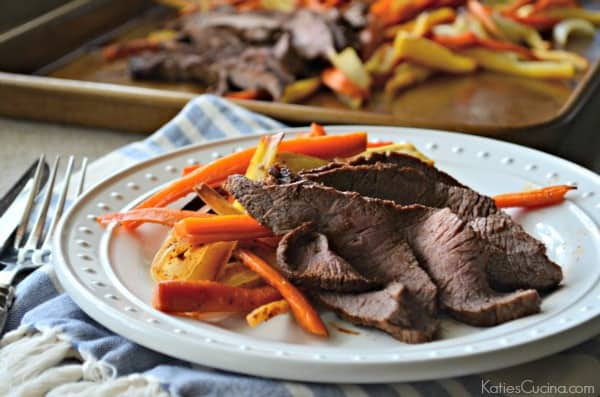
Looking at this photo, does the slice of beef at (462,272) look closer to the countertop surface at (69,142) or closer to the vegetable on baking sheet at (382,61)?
the countertop surface at (69,142)

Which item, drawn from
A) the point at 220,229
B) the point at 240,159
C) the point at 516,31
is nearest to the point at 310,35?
the point at 516,31

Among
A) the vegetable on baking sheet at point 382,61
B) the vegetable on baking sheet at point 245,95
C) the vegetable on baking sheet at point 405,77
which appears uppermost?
the vegetable on baking sheet at point 245,95

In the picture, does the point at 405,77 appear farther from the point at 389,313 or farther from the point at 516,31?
the point at 389,313

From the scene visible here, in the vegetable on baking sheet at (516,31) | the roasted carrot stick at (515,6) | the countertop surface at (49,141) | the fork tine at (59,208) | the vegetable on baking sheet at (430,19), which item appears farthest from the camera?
the roasted carrot stick at (515,6)

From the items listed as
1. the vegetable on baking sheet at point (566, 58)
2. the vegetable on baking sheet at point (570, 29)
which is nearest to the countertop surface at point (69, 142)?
the vegetable on baking sheet at point (566, 58)

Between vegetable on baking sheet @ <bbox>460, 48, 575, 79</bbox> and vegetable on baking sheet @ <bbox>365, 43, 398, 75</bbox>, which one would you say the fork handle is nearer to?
vegetable on baking sheet @ <bbox>365, 43, 398, 75</bbox>

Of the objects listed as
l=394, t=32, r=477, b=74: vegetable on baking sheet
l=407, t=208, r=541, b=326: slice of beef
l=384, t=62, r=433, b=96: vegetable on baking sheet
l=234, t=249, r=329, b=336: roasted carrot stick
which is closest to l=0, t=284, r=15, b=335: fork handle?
l=234, t=249, r=329, b=336: roasted carrot stick
